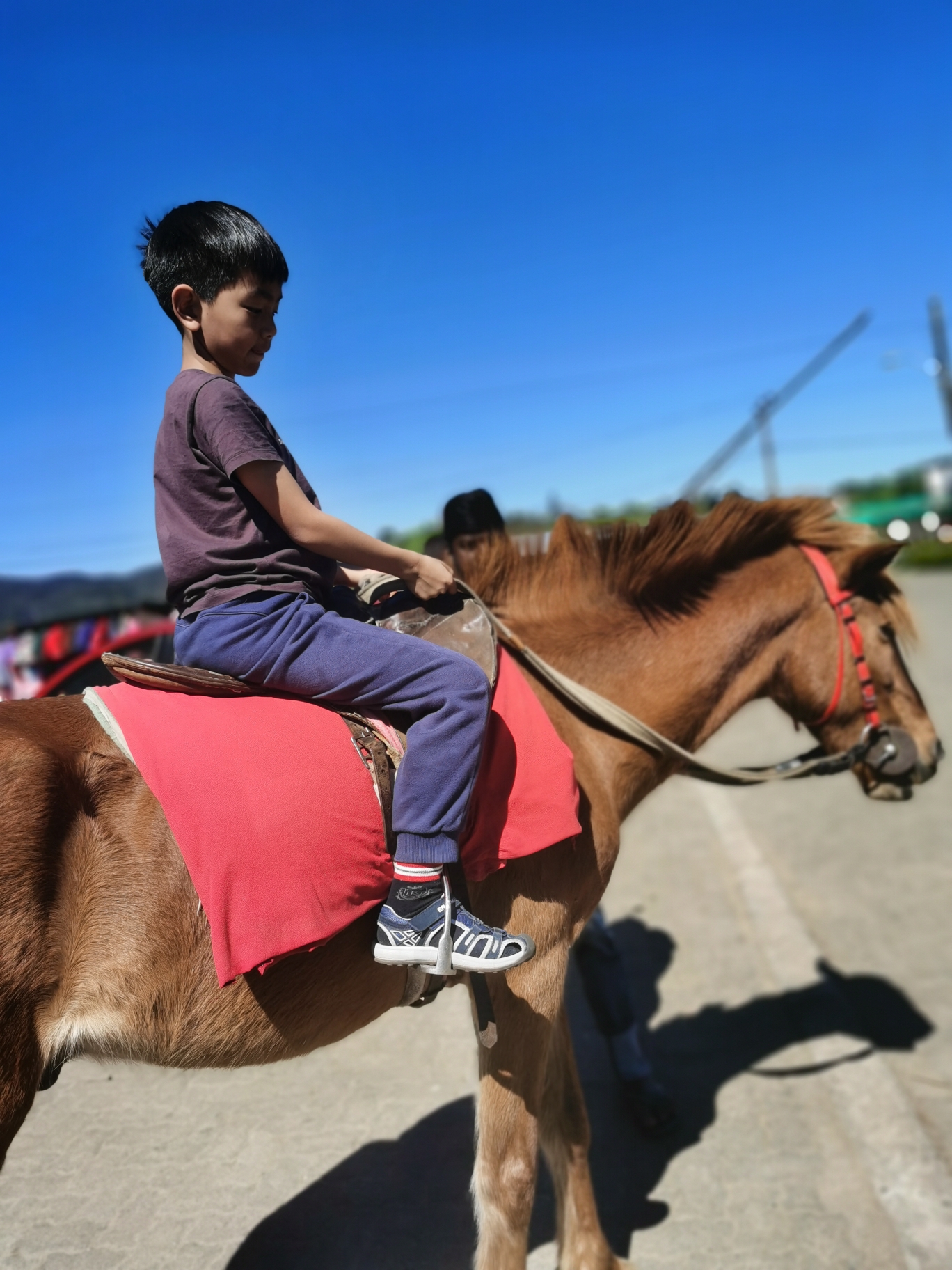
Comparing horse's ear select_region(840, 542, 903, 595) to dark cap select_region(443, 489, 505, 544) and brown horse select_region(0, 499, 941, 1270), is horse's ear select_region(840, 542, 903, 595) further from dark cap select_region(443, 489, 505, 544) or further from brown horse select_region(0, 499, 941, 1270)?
dark cap select_region(443, 489, 505, 544)

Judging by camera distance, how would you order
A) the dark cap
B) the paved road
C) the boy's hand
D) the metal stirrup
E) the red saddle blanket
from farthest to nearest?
the dark cap
the paved road
the boy's hand
the metal stirrup
the red saddle blanket

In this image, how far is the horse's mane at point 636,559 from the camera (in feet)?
8.99

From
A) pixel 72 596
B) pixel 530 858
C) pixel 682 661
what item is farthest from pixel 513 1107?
pixel 72 596

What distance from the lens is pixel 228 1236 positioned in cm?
281

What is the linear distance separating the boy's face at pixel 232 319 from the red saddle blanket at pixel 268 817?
0.81m

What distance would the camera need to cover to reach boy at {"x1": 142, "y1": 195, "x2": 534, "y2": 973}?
1.94 metres

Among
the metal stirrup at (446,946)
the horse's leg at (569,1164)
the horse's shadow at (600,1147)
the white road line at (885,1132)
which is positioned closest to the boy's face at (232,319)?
the metal stirrup at (446,946)

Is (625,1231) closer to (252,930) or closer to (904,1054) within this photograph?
(904,1054)

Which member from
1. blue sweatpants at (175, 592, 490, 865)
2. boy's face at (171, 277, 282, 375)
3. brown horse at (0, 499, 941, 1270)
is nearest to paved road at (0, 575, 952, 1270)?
brown horse at (0, 499, 941, 1270)

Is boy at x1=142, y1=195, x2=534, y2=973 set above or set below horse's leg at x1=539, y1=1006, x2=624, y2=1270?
above

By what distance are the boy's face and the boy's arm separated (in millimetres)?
323

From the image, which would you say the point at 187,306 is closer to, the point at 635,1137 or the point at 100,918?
the point at 100,918

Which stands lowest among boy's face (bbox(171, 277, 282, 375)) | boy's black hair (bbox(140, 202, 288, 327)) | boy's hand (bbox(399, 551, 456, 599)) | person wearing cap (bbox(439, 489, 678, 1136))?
person wearing cap (bbox(439, 489, 678, 1136))

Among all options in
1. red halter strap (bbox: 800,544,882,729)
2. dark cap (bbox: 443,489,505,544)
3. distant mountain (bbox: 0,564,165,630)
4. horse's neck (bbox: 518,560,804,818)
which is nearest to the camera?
horse's neck (bbox: 518,560,804,818)
